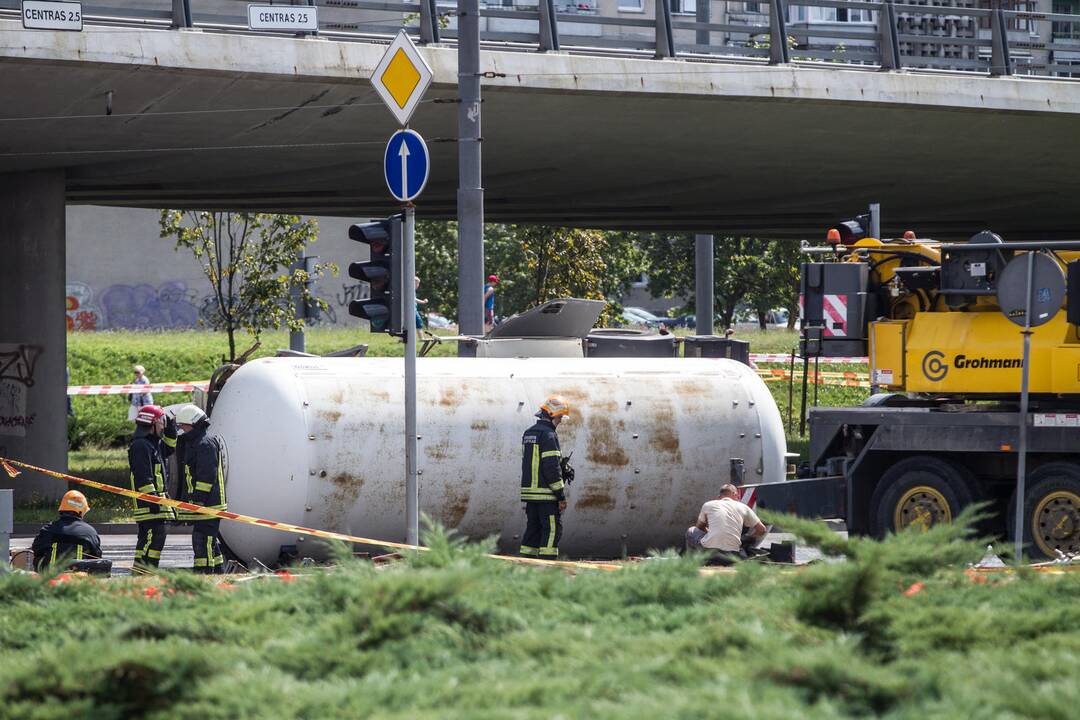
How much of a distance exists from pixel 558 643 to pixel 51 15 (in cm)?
1107

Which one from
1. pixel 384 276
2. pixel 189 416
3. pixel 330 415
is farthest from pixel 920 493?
pixel 189 416

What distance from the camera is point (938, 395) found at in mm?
13922

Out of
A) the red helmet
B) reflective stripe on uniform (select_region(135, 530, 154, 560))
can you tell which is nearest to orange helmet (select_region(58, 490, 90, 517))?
reflective stripe on uniform (select_region(135, 530, 154, 560))

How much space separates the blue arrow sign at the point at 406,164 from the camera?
10820 millimetres

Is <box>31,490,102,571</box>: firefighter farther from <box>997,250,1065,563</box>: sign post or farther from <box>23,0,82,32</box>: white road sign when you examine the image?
<box>997,250,1065,563</box>: sign post

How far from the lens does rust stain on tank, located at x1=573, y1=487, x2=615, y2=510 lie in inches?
521

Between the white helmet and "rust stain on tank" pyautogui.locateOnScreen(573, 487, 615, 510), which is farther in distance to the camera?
"rust stain on tank" pyautogui.locateOnScreen(573, 487, 615, 510)

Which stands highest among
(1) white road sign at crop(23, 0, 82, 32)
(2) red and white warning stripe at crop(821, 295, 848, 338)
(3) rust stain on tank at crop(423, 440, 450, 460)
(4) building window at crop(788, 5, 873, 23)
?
(4) building window at crop(788, 5, 873, 23)

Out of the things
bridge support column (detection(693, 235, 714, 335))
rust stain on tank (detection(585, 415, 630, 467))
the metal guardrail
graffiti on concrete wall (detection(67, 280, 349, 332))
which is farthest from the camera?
graffiti on concrete wall (detection(67, 280, 349, 332))

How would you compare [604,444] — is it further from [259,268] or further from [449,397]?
[259,268]

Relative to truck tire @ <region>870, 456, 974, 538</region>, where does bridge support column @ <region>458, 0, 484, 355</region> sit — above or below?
above

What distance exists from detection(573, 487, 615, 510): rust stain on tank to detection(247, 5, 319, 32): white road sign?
6.29 metres

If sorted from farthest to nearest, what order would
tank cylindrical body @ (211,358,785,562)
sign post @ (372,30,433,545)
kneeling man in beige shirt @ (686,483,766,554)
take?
tank cylindrical body @ (211,358,785,562)
kneeling man in beige shirt @ (686,483,766,554)
sign post @ (372,30,433,545)

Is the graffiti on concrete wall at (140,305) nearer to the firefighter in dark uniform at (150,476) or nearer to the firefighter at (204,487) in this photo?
the firefighter in dark uniform at (150,476)
